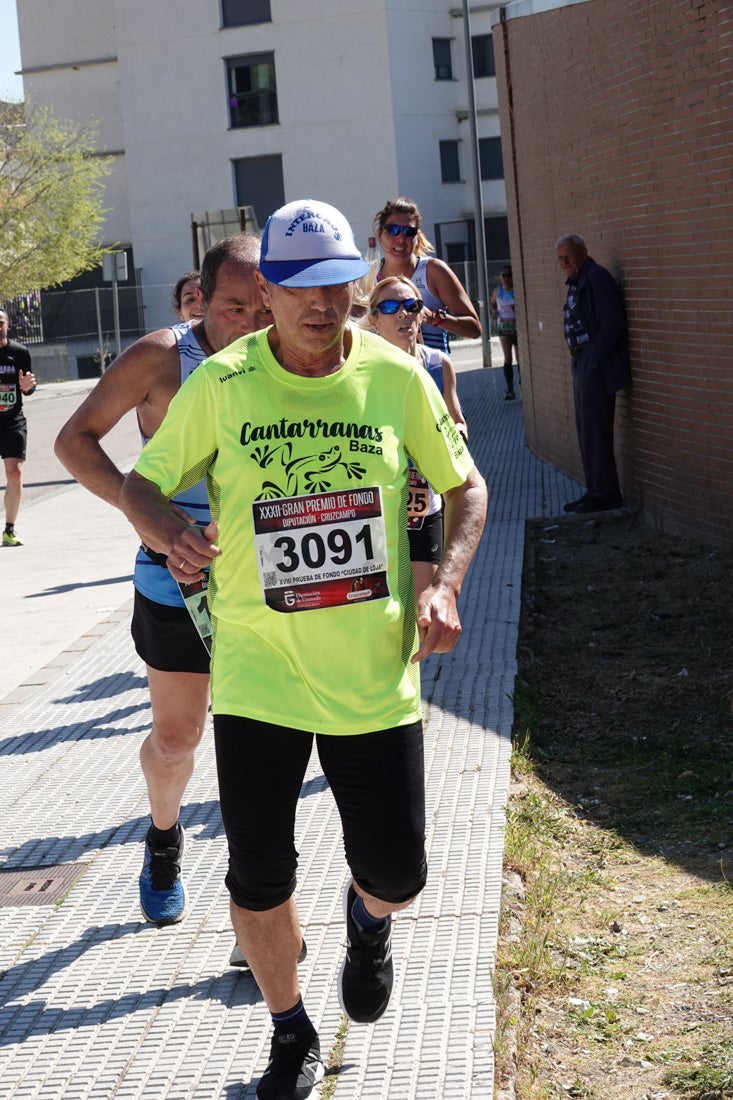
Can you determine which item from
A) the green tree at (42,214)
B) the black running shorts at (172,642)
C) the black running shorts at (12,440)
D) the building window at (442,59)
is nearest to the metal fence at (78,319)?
the green tree at (42,214)

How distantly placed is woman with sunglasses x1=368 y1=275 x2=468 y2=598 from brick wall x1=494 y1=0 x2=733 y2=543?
11.6ft

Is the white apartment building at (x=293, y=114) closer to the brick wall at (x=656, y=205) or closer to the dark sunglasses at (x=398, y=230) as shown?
the brick wall at (x=656, y=205)

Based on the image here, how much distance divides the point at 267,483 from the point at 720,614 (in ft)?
17.9

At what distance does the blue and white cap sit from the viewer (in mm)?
3193

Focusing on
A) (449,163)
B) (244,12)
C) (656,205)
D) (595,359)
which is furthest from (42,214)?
(656,205)

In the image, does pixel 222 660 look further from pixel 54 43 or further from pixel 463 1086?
pixel 54 43

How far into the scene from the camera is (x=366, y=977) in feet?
11.6

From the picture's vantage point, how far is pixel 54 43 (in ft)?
185

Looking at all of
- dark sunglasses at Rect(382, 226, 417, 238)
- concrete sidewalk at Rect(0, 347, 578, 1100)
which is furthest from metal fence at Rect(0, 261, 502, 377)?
concrete sidewalk at Rect(0, 347, 578, 1100)

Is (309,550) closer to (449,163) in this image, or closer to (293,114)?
(293,114)

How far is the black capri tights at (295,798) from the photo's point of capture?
128 inches

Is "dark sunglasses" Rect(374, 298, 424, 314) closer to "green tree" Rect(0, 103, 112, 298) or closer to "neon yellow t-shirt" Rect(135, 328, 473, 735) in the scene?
"neon yellow t-shirt" Rect(135, 328, 473, 735)

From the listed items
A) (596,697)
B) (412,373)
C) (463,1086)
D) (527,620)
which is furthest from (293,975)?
(527,620)

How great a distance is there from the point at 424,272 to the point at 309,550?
471 centimetres
